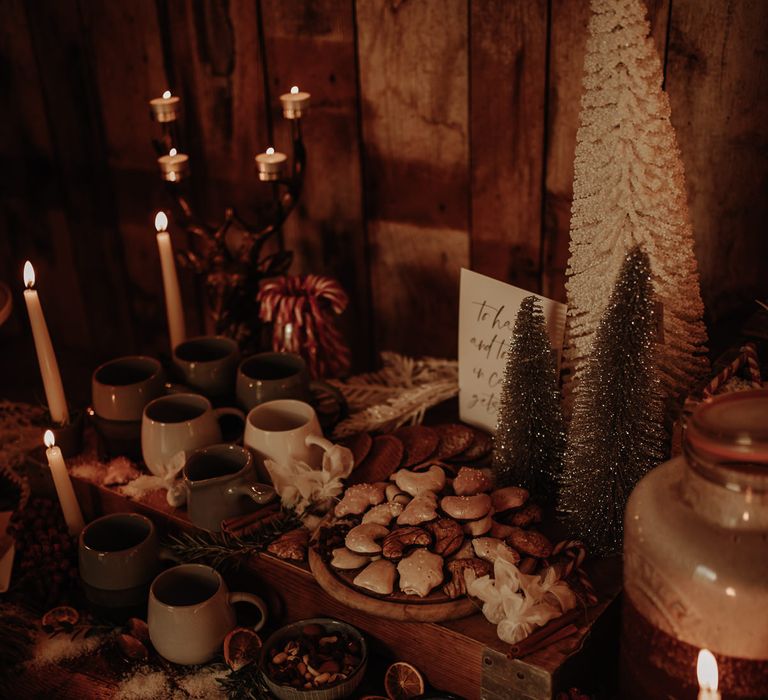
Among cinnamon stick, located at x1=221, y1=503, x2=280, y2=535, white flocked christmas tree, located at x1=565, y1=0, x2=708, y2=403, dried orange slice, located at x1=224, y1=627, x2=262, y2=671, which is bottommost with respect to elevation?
dried orange slice, located at x1=224, y1=627, x2=262, y2=671

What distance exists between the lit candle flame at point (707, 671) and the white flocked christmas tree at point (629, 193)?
0.30m

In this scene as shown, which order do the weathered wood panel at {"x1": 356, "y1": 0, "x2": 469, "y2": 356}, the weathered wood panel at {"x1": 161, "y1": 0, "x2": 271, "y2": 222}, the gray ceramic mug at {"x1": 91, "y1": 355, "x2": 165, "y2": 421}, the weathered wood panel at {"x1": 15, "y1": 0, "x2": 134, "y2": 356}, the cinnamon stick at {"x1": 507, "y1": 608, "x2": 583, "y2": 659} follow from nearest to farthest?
the cinnamon stick at {"x1": 507, "y1": 608, "x2": 583, "y2": 659}, the gray ceramic mug at {"x1": 91, "y1": 355, "x2": 165, "y2": 421}, the weathered wood panel at {"x1": 356, "y1": 0, "x2": 469, "y2": 356}, the weathered wood panel at {"x1": 161, "y1": 0, "x2": 271, "y2": 222}, the weathered wood panel at {"x1": 15, "y1": 0, "x2": 134, "y2": 356}

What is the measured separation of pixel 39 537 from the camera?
1.05 meters

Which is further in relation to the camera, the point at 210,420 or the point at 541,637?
the point at 210,420

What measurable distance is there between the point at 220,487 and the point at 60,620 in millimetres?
235

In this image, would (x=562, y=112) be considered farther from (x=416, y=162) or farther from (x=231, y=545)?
(x=231, y=545)

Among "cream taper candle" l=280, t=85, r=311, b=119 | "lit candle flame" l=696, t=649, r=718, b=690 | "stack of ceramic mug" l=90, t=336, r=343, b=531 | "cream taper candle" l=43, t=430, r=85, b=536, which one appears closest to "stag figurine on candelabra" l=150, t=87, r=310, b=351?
"cream taper candle" l=280, t=85, r=311, b=119

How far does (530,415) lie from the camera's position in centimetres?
94

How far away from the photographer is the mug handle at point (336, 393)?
44.7 inches

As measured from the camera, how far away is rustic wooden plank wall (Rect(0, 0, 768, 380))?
1.08 meters

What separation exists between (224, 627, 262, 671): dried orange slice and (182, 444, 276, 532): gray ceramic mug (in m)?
0.12

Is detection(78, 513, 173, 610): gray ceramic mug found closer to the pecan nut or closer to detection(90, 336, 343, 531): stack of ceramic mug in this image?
detection(90, 336, 343, 531): stack of ceramic mug

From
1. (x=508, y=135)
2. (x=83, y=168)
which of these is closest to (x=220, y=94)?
(x=83, y=168)

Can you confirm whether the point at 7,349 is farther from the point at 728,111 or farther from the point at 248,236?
the point at 728,111
